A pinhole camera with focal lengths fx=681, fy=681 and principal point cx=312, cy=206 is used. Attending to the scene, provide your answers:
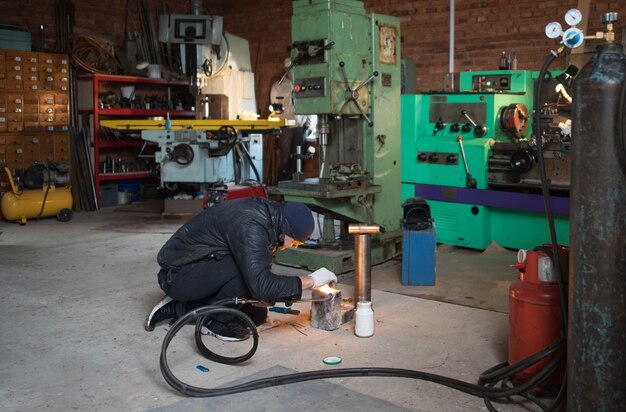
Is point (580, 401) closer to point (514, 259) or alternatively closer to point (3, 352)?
point (3, 352)

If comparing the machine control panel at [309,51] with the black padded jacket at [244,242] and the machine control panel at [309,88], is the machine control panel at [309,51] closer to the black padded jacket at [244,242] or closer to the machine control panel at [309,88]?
the machine control panel at [309,88]

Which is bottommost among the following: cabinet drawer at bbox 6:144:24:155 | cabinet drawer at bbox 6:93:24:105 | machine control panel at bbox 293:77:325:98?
cabinet drawer at bbox 6:144:24:155

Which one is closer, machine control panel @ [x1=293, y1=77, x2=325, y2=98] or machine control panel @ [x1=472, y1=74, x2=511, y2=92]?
machine control panel @ [x1=293, y1=77, x2=325, y2=98]

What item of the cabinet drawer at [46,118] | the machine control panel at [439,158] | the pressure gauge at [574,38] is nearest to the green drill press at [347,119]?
the machine control panel at [439,158]

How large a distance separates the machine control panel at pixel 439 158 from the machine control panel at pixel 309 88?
138 cm

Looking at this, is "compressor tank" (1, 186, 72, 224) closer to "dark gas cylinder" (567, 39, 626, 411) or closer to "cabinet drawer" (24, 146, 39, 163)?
"cabinet drawer" (24, 146, 39, 163)

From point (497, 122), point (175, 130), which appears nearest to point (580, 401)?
point (497, 122)

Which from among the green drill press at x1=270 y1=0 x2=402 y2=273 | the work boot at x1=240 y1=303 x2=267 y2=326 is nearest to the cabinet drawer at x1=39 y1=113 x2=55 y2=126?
the green drill press at x1=270 y1=0 x2=402 y2=273

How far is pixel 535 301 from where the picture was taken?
2.42m

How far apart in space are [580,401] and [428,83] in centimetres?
512

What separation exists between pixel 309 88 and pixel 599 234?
2417 mm

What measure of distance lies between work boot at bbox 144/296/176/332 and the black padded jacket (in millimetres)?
222

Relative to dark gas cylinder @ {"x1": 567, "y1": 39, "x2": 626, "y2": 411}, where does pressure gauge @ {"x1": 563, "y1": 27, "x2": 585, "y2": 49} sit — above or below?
above

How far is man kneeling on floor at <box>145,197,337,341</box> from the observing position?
9.34 ft
